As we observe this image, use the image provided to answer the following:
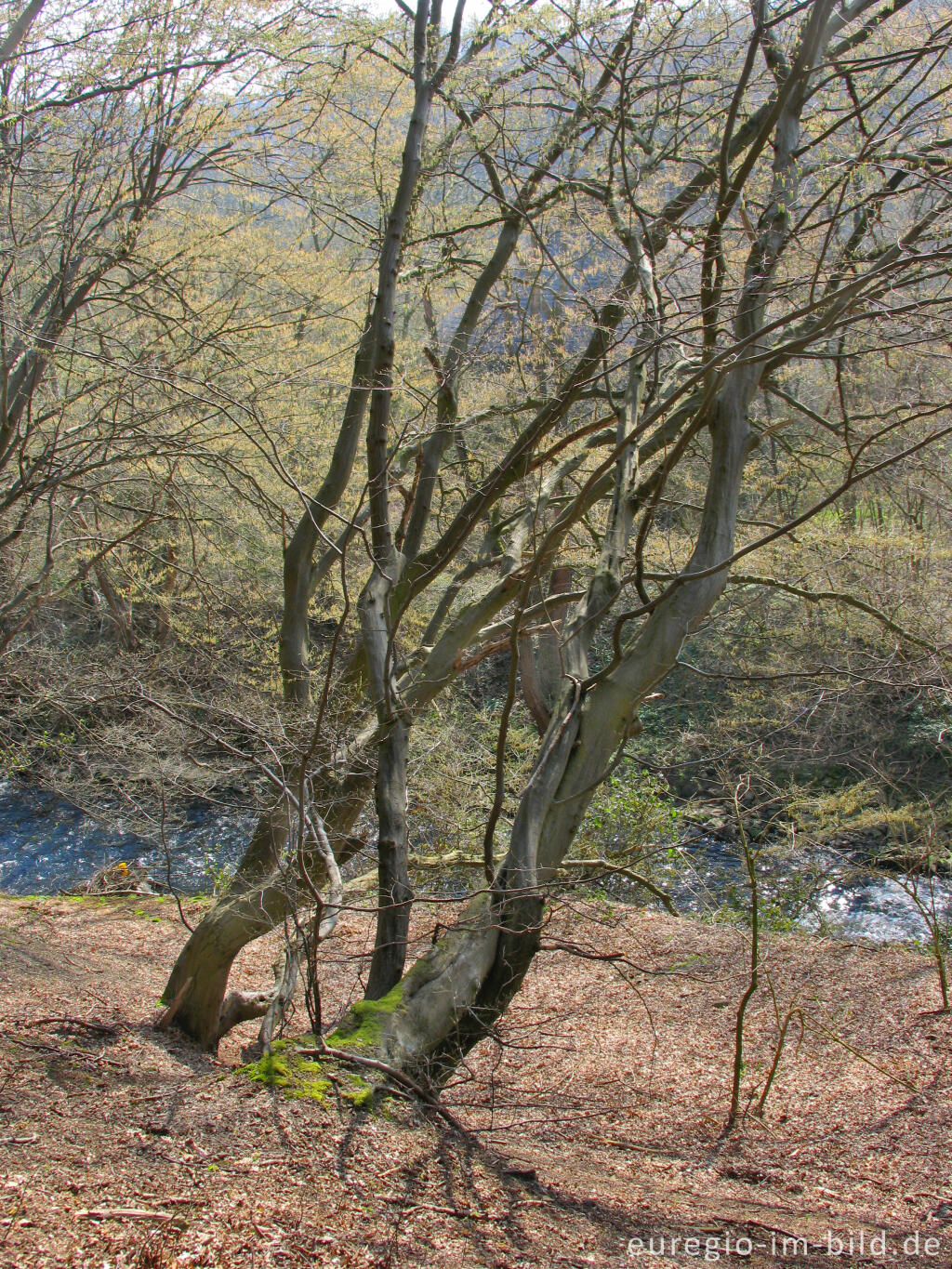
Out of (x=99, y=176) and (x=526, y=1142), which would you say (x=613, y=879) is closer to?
(x=526, y=1142)

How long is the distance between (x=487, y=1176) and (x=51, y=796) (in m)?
10.5

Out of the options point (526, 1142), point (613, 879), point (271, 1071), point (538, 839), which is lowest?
point (526, 1142)

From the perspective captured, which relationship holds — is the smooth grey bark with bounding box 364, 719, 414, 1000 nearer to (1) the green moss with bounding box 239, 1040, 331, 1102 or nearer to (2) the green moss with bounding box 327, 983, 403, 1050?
(2) the green moss with bounding box 327, 983, 403, 1050

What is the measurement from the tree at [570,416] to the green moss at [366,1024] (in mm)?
12

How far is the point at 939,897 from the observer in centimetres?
813

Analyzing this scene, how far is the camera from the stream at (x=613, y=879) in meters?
7.44

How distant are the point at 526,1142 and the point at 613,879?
5.25 meters

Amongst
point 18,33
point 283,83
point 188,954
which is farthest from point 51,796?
point 18,33

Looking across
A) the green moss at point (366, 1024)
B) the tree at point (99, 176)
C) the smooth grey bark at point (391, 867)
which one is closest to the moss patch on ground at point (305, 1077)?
the green moss at point (366, 1024)

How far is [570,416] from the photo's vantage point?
267 inches

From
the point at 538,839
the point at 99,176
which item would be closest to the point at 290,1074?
the point at 538,839

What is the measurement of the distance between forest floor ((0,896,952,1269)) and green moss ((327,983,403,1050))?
1.08ft

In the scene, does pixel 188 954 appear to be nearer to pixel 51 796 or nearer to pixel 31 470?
pixel 31 470

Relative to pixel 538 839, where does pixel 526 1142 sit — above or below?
below
